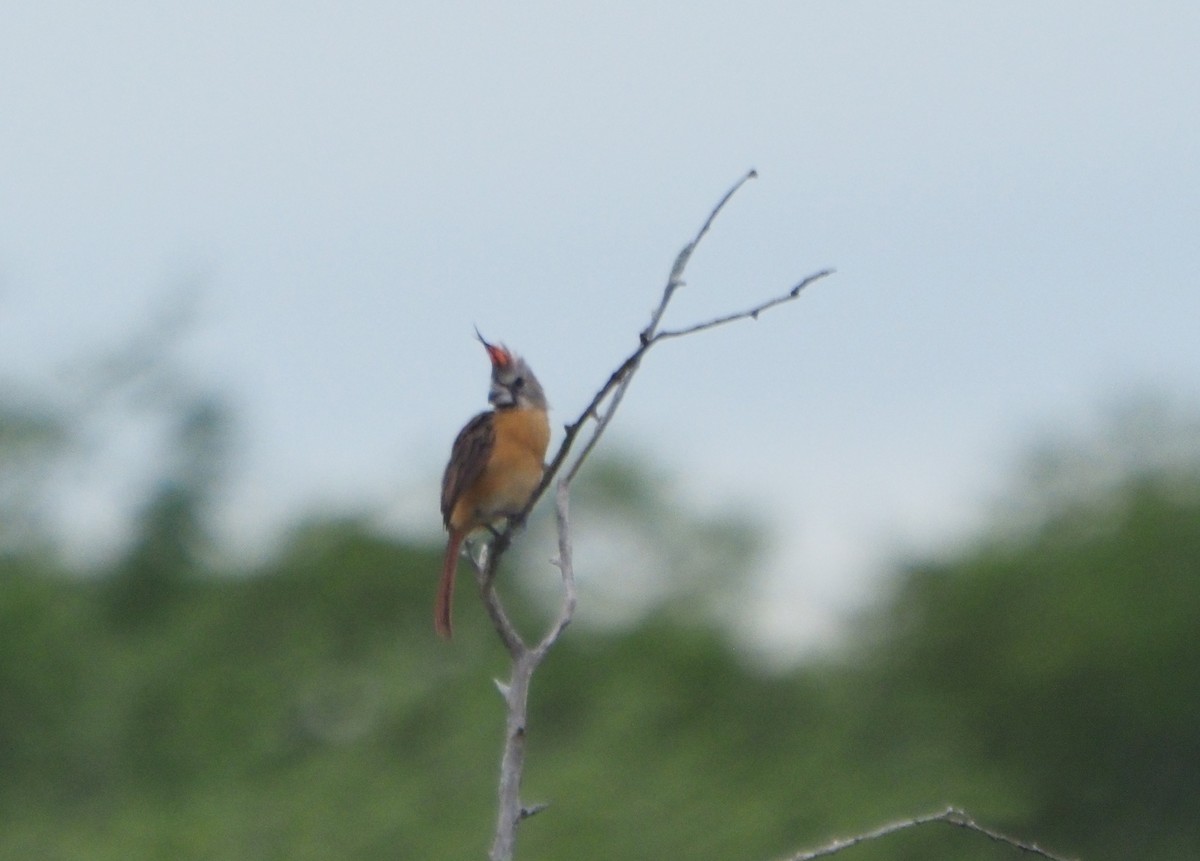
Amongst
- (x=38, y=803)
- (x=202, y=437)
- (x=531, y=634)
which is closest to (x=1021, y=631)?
(x=531, y=634)

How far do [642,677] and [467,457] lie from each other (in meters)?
41.2

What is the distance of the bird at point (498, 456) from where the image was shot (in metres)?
7.11

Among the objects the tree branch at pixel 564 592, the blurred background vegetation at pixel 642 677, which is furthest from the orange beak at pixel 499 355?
the blurred background vegetation at pixel 642 677

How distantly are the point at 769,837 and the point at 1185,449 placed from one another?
15359 millimetres

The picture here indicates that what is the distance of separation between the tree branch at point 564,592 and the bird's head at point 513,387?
2.71 metres

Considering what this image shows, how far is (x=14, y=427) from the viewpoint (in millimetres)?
43094

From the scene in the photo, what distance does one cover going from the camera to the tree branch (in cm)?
359

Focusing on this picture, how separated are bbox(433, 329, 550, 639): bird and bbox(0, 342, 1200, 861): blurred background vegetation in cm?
2930

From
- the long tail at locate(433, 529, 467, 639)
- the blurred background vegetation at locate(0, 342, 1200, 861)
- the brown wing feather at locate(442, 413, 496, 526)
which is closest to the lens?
the long tail at locate(433, 529, 467, 639)

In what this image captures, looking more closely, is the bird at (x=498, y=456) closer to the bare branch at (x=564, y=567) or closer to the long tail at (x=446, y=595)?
the long tail at (x=446, y=595)

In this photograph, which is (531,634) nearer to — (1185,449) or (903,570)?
(903,570)

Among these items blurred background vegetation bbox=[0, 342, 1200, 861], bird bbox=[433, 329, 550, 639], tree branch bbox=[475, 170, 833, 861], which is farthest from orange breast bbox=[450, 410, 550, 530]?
blurred background vegetation bbox=[0, 342, 1200, 861]

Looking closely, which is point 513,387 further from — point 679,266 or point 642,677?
point 642,677

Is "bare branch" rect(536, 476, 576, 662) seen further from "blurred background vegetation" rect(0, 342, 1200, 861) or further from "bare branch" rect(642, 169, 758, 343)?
"blurred background vegetation" rect(0, 342, 1200, 861)
